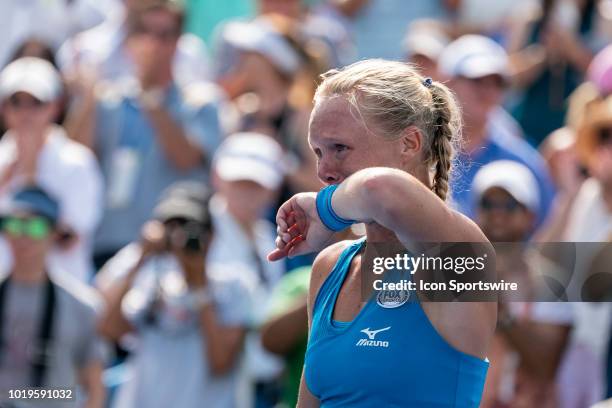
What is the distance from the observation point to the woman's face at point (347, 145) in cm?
271

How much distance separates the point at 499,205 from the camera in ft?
18.6

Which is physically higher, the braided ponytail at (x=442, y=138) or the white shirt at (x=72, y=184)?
the white shirt at (x=72, y=184)

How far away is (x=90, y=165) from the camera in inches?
261

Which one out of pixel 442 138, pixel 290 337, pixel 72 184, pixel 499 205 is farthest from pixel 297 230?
pixel 72 184

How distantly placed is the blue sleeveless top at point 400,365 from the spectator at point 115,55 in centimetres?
469

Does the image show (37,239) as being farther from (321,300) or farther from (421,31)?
(421,31)

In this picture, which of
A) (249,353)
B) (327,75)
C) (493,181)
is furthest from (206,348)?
(327,75)

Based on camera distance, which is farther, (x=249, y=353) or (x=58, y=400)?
(x=249, y=353)

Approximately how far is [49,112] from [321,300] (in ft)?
13.4

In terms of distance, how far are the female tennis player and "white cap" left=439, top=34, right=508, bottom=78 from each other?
405 centimetres

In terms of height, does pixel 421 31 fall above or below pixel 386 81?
above

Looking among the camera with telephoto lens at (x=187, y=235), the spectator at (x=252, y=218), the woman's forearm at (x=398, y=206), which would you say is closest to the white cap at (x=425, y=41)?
the spectator at (x=252, y=218)

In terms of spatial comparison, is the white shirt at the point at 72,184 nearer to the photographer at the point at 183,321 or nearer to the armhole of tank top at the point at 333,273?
the photographer at the point at 183,321

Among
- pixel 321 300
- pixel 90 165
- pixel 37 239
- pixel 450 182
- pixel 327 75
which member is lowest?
pixel 321 300
